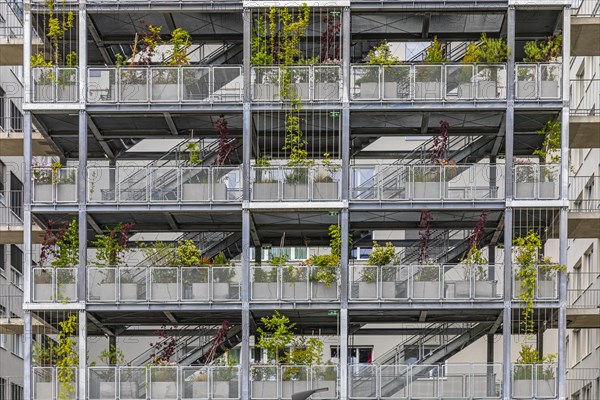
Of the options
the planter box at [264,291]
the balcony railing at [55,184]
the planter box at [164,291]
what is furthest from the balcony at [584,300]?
the balcony railing at [55,184]

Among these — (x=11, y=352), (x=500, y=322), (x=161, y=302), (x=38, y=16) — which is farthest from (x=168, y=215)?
(x=11, y=352)

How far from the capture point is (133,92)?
52312 millimetres

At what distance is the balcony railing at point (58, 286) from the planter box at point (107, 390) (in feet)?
9.53

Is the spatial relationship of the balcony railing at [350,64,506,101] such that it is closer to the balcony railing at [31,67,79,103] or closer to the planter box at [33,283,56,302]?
the balcony railing at [31,67,79,103]

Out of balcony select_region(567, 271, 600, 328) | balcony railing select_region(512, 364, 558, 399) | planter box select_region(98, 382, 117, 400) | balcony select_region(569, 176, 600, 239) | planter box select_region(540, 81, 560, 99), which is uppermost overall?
planter box select_region(540, 81, 560, 99)

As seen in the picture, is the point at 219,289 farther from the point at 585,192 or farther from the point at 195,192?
the point at 585,192

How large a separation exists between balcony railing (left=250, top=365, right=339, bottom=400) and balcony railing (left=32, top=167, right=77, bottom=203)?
7998 millimetres

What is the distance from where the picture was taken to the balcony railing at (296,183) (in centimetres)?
5141

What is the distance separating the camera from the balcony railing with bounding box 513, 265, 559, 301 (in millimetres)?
50688

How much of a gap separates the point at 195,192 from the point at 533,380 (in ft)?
39.0

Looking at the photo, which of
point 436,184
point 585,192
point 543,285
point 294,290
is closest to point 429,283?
point 436,184

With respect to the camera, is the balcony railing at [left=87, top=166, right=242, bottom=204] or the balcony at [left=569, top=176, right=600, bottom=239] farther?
the balcony at [left=569, top=176, right=600, bottom=239]

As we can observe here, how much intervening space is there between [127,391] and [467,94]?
45.7 ft

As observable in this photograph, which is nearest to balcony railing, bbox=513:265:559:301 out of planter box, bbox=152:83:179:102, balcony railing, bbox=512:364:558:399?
balcony railing, bbox=512:364:558:399
